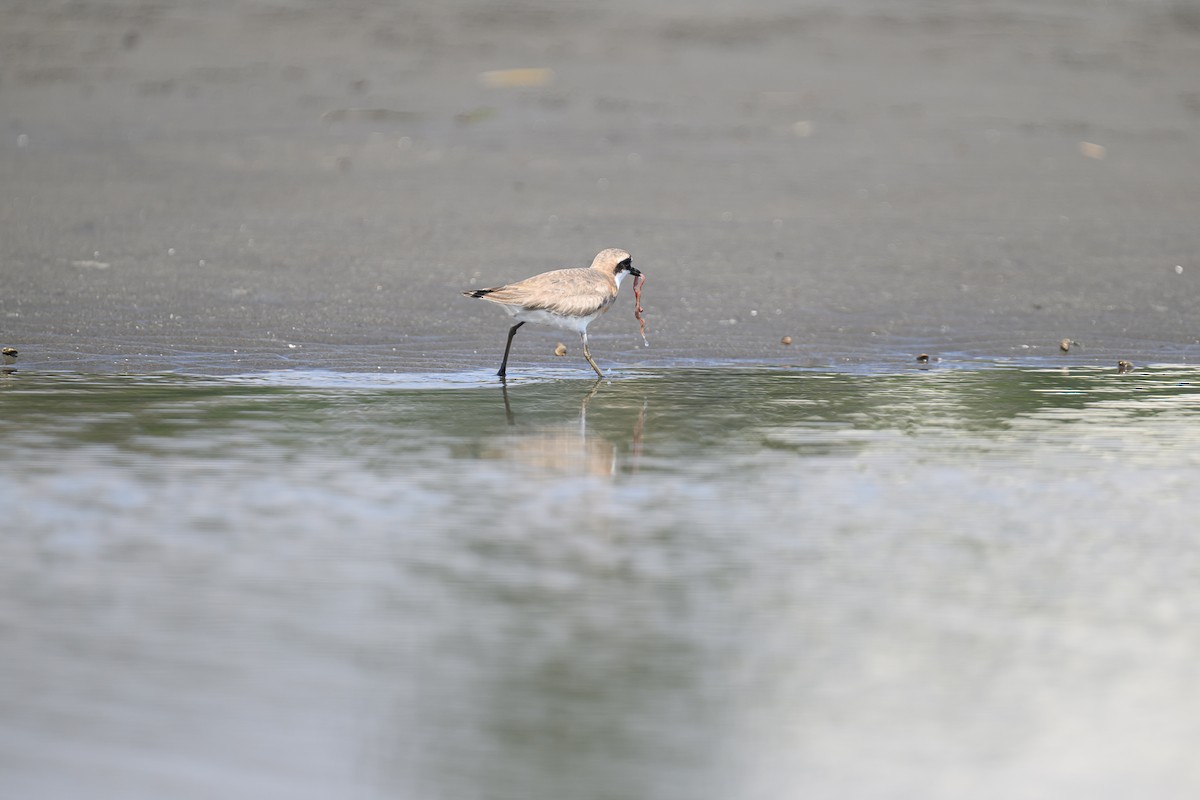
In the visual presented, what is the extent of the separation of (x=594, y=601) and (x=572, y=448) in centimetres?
240

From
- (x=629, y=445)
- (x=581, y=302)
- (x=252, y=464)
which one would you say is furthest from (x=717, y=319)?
(x=252, y=464)

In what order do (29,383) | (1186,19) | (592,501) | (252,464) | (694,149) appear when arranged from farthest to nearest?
1. (1186,19)
2. (694,149)
3. (29,383)
4. (252,464)
5. (592,501)

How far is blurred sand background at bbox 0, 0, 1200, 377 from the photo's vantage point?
1132cm

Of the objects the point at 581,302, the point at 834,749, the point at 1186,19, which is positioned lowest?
the point at 834,749

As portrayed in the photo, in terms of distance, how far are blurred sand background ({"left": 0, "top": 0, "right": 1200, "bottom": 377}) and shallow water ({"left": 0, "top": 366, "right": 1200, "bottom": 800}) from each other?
2.84 m

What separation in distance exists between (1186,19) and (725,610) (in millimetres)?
16891

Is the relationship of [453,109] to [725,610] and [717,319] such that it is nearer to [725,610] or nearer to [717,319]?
[717,319]

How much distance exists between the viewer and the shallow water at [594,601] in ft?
12.8

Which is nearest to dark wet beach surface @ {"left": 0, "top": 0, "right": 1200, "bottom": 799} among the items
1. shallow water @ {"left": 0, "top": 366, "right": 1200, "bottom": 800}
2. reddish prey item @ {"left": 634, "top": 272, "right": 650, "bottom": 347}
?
shallow water @ {"left": 0, "top": 366, "right": 1200, "bottom": 800}

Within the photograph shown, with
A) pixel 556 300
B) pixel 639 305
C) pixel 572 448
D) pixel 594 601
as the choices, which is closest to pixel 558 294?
pixel 556 300

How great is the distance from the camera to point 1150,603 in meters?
5.22

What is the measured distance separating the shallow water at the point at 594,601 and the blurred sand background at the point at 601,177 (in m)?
2.84

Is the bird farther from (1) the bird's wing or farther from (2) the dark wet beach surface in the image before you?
(2) the dark wet beach surface

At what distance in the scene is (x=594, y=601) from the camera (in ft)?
16.8
